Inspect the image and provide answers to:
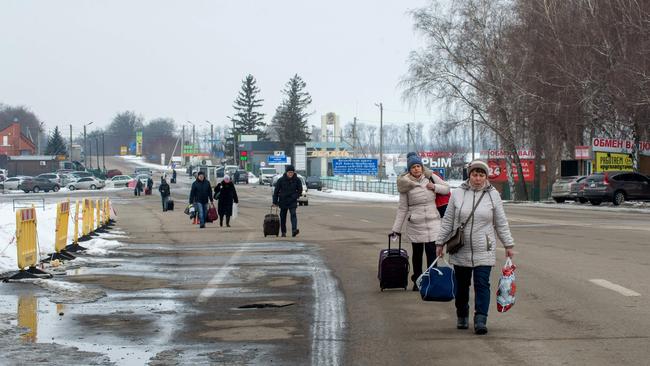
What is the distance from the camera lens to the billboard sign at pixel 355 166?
9812 cm

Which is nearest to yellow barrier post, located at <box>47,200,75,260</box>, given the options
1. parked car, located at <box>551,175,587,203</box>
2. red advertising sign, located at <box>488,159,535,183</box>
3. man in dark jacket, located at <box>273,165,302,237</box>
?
man in dark jacket, located at <box>273,165,302,237</box>

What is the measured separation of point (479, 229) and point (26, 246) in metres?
8.70

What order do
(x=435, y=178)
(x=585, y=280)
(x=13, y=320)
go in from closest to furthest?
(x=13, y=320)
(x=435, y=178)
(x=585, y=280)

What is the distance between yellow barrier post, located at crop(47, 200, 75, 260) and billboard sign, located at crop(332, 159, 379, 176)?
77518 mm

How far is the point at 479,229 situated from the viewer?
927 centimetres

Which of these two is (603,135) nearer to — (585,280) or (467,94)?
(467,94)

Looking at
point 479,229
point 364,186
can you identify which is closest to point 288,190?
point 479,229

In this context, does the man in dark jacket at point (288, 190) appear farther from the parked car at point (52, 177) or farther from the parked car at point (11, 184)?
the parked car at point (11, 184)

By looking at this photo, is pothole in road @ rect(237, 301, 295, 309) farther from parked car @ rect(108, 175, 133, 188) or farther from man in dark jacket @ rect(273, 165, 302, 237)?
parked car @ rect(108, 175, 133, 188)

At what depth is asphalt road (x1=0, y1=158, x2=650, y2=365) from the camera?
8.34 m

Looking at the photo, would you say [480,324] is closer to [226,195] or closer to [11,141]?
[226,195]

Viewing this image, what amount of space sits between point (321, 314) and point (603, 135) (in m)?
54.0

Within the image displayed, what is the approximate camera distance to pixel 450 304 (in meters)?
11.4

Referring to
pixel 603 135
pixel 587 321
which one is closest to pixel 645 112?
pixel 603 135
